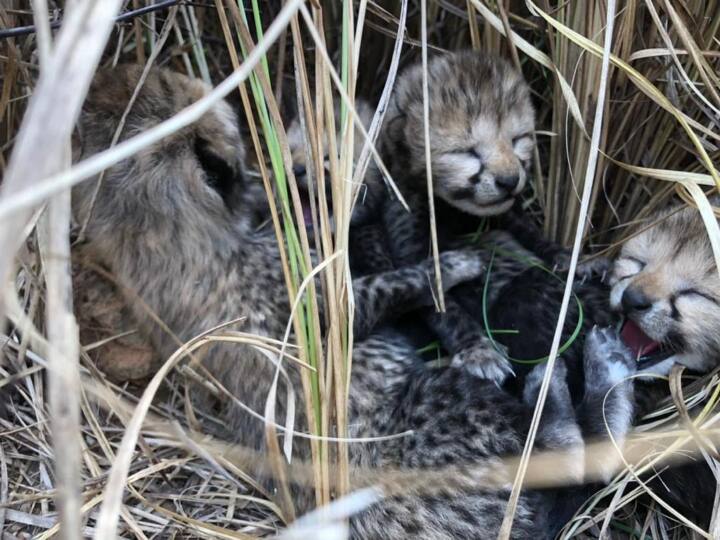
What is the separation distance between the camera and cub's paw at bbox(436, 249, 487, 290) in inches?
103

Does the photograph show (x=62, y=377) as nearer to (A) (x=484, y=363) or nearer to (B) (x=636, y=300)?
(A) (x=484, y=363)

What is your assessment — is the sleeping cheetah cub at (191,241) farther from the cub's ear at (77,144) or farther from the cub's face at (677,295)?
the cub's face at (677,295)

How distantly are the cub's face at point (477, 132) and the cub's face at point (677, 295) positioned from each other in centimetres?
47

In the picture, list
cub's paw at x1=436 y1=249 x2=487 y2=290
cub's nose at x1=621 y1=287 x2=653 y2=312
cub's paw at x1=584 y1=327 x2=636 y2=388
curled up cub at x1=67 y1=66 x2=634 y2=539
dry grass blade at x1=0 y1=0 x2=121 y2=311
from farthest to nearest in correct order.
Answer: cub's paw at x1=436 y1=249 x2=487 y2=290 < cub's paw at x1=584 y1=327 x2=636 y2=388 < cub's nose at x1=621 y1=287 x2=653 y2=312 < curled up cub at x1=67 y1=66 x2=634 y2=539 < dry grass blade at x1=0 y1=0 x2=121 y2=311

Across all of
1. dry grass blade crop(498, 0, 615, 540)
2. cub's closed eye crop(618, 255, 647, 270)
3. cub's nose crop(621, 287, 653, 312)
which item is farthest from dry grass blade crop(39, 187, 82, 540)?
cub's closed eye crop(618, 255, 647, 270)

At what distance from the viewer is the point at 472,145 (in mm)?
2533

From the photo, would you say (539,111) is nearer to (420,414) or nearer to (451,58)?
(451,58)

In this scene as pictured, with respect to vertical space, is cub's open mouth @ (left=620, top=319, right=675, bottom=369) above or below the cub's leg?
below

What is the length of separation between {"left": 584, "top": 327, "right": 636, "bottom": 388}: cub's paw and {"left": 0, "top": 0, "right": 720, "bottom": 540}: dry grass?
179mm

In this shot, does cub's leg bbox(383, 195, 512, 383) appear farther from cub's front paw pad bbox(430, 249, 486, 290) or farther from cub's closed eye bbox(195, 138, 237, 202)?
cub's closed eye bbox(195, 138, 237, 202)

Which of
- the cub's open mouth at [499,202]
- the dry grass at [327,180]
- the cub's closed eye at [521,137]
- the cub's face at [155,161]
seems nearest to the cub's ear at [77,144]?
the cub's face at [155,161]

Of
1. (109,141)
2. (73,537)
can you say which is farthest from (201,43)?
(73,537)

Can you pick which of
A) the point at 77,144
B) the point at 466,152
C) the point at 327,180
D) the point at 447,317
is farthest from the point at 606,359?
the point at 77,144

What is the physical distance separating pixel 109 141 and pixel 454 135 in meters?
1.07
